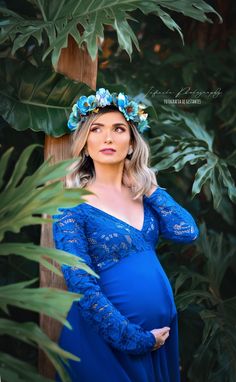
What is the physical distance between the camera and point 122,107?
2.30 meters

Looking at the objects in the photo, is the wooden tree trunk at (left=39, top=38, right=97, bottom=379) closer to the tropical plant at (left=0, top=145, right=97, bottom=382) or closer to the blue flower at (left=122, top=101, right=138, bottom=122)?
the blue flower at (left=122, top=101, right=138, bottom=122)

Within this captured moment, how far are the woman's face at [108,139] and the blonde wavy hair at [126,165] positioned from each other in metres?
0.02

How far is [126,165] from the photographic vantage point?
2.42 meters

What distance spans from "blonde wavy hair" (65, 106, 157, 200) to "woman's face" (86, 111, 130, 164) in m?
0.02

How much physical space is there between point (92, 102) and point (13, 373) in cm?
100

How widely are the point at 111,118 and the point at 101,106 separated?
54 millimetres

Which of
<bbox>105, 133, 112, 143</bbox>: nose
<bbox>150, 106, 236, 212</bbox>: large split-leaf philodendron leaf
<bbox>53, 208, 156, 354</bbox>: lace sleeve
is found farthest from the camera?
<bbox>150, 106, 236, 212</bbox>: large split-leaf philodendron leaf

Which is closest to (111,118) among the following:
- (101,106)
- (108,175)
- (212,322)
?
(101,106)

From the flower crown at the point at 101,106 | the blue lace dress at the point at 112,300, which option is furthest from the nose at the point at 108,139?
the blue lace dress at the point at 112,300

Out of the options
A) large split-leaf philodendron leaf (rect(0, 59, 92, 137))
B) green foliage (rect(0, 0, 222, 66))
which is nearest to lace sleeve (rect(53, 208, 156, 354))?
large split-leaf philodendron leaf (rect(0, 59, 92, 137))

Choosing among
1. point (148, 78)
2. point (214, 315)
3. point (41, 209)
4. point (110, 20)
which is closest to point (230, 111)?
point (148, 78)

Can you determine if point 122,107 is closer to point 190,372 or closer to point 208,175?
point 208,175

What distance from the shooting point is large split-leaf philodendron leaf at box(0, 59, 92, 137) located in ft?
8.04

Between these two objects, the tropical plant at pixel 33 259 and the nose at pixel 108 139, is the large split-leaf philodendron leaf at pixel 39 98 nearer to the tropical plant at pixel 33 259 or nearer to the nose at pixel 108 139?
the nose at pixel 108 139
